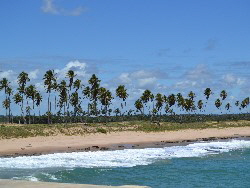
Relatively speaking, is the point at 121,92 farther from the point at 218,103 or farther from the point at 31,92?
the point at 218,103

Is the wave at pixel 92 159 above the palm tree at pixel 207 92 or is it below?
below

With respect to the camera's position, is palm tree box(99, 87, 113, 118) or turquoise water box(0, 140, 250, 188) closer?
turquoise water box(0, 140, 250, 188)

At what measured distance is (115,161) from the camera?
3588 cm

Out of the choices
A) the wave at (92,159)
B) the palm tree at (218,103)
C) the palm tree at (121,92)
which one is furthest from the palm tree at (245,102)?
the wave at (92,159)

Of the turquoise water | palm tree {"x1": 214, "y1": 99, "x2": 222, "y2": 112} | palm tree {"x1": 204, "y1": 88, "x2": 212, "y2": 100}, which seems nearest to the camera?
the turquoise water

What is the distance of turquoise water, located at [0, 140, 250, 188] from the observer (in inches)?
1035

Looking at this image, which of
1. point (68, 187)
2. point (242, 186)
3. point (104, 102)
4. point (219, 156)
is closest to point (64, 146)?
point (219, 156)

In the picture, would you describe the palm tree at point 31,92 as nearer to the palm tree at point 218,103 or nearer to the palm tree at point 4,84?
the palm tree at point 4,84

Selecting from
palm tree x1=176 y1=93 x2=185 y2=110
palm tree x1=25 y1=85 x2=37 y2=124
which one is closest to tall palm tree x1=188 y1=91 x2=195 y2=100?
palm tree x1=176 y1=93 x2=185 y2=110

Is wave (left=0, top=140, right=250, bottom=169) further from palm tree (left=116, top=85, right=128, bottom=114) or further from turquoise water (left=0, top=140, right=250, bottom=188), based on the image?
palm tree (left=116, top=85, right=128, bottom=114)

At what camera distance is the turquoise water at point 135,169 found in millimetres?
26281

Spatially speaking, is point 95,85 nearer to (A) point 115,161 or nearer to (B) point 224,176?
(A) point 115,161

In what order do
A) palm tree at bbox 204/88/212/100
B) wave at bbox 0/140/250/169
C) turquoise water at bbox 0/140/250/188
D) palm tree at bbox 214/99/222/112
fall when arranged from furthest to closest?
palm tree at bbox 214/99/222/112
palm tree at bbox 204/88/212/100
wave at bbox 0/140/250/169
turquoise water at bbox 0/140/250/188

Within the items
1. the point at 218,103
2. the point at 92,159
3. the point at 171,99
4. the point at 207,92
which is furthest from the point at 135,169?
the point at 218,103
